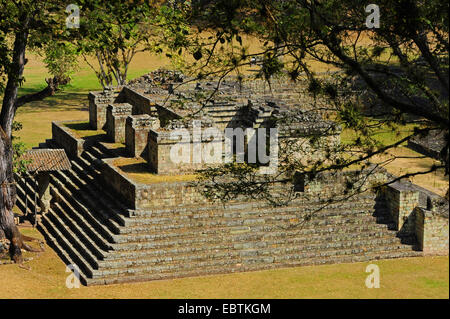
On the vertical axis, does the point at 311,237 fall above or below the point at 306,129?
below

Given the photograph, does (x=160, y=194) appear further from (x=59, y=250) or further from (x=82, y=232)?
(x=59, y=250)

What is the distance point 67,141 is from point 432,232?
13.1 metres

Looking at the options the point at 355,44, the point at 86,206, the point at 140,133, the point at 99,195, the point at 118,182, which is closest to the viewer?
the point at 355,44

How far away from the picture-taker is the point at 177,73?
35.1 meters

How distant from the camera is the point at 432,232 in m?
23.4

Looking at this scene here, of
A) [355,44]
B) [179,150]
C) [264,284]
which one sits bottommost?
[264,284]

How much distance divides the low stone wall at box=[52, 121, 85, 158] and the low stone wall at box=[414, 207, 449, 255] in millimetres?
11406

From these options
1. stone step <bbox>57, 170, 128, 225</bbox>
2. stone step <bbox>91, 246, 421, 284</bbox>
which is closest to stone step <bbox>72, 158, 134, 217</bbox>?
stone step <bbox>57, 170, 128, 225</bbox>

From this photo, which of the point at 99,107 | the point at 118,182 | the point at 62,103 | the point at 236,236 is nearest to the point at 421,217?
the point at 236,236

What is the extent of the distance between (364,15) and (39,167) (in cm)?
1266

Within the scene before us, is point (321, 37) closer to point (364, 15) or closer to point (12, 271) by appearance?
point (364, 15)

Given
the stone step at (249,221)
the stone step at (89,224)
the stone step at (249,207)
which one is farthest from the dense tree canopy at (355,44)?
the stone step at (89,224)

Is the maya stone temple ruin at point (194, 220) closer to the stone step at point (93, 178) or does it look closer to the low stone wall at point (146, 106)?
the stone step at point (93, 178)

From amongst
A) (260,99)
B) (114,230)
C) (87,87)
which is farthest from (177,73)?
(87,87)
